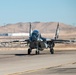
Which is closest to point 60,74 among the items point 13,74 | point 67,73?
point 67,73

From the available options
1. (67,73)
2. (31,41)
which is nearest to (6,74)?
(67,73)

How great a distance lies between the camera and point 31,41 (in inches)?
1962

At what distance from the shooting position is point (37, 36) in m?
49.8

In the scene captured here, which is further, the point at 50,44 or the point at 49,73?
the point at 50,44

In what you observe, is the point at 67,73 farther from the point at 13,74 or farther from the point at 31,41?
the point at 31,41

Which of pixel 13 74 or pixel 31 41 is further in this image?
pixel 31 41

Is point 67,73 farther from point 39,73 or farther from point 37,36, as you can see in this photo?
point 37,36

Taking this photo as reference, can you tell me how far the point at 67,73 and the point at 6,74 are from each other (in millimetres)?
3682

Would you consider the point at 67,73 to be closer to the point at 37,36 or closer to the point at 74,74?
the point at 74,74

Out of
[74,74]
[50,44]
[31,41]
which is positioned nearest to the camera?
[74,74]

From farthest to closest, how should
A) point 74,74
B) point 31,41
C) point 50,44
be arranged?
point 50,44, point 31,41, point 74,74

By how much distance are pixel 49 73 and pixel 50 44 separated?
32432mm

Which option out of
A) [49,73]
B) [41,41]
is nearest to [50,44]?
[41,41]

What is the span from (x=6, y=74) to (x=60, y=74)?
10.5ft
